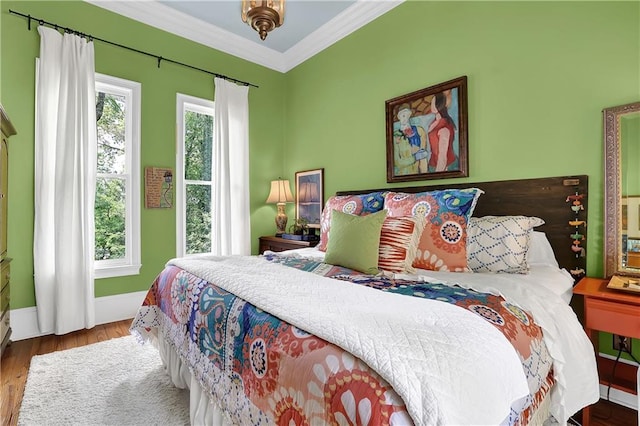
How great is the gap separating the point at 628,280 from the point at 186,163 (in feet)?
12.1

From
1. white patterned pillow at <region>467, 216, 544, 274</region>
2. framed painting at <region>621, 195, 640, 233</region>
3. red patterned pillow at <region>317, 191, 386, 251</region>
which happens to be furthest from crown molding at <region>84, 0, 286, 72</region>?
framed painting at <region>621, 195, 640, 233</region>

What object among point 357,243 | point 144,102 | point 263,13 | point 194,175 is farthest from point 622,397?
point 144,102

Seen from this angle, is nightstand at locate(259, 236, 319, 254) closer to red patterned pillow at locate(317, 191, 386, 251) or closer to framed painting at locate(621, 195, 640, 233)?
red patterned pillow at locate(317, 191, 386, 251)

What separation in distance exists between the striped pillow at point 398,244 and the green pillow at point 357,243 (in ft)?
0.14

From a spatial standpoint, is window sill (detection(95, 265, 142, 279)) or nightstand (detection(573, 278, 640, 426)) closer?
nightstand (detection(573, 278, 640, 426))

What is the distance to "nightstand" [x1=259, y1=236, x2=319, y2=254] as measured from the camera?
330 centimetres

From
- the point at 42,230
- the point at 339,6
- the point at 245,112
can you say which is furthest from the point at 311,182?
the point at 42,230

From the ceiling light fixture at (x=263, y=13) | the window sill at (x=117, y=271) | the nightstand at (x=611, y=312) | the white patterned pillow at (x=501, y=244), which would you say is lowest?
the window sill at (x=117, y=271)

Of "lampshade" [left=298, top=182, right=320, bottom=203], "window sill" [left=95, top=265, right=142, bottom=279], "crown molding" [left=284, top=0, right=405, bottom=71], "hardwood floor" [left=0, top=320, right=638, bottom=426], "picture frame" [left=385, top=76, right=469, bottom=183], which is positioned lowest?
"hardwood floor" [left=0, top=320, right=638, bottom=426]

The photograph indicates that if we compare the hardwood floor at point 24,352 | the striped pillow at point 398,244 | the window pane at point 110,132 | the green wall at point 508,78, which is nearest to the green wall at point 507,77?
the green wall at point 508,78

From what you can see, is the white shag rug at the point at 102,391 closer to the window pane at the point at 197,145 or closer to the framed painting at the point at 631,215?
the window pane at the point at 197,145

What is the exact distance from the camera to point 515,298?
4.26 feet

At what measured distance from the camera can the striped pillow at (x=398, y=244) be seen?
1.78 m

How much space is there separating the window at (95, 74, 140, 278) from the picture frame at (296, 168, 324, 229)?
1748mm
